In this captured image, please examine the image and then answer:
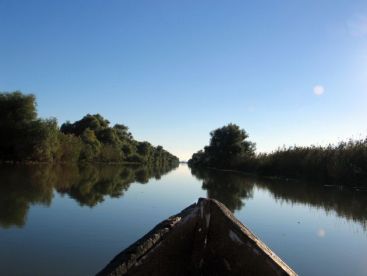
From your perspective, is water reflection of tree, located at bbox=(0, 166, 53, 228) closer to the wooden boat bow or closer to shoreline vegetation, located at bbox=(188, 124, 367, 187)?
the wooden boat bow

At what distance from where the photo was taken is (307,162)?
40.9m

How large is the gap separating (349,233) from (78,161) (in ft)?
198

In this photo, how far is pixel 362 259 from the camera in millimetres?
9164

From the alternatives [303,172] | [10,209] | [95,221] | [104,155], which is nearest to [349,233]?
[95,221]

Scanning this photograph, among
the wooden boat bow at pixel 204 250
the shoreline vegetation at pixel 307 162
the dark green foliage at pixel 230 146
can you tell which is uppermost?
the dark green foliage at pixel 230 146

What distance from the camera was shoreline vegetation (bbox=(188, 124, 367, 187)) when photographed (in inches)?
1299

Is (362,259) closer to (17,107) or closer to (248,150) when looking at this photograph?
(17,107)


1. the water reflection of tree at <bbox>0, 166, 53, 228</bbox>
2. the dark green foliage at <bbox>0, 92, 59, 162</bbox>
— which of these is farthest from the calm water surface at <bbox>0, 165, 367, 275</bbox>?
the dark green foliage at <bbox>0, 92, 59, 162</bbox>

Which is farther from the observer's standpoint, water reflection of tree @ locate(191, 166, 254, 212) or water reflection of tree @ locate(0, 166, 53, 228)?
water reflection of tree @ locate(191, 166, 254, 212)

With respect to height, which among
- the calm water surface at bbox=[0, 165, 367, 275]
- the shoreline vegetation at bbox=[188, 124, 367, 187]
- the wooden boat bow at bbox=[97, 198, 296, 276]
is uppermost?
the shoreline vegetation at bbox=[188, 124, 367, 187]

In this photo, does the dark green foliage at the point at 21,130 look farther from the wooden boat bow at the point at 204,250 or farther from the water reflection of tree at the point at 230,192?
the wooden boat bow at the point at 204,250

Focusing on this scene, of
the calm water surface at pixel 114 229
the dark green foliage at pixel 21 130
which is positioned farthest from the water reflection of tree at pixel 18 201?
the dark green foliage at pixel 21 130

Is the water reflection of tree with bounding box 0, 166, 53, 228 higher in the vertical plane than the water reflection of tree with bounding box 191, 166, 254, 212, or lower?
lower

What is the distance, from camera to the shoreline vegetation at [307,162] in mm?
33000
